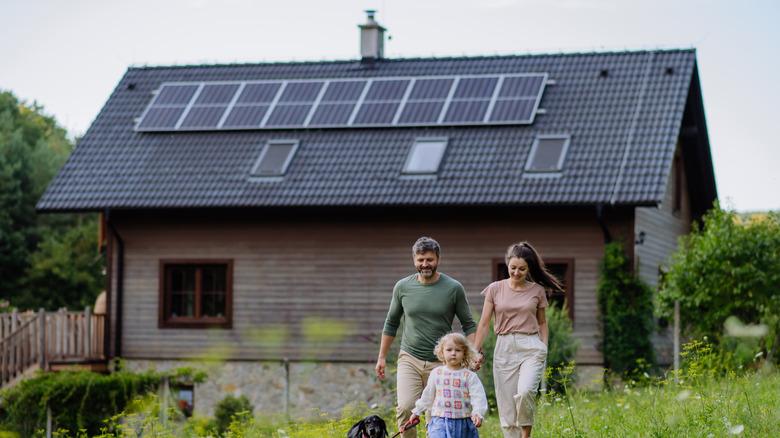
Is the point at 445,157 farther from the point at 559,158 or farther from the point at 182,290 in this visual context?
the point at 182,290

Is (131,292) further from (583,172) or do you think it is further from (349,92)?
(583,172)

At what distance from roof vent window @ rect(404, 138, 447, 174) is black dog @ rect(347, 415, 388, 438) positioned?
14.4m

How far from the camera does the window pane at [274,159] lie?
2447cm

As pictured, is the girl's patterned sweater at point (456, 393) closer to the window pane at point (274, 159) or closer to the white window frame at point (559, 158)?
the white window frame at point (559, 158)

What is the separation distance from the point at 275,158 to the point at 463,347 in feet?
52.4

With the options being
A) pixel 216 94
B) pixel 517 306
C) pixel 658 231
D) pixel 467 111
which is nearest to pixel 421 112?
pixel 467 111

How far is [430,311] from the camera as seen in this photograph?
32.8 feet

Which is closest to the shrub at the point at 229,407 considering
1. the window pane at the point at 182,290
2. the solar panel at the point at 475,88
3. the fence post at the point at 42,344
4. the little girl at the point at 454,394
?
the window pane at the point at 182,290

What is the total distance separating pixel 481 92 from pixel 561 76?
5.25 ft

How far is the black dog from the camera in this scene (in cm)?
918

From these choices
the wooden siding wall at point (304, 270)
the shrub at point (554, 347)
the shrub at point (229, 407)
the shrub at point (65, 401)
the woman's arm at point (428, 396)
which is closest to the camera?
the woman's arm at point (428, 396)

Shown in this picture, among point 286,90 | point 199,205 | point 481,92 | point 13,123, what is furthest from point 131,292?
point 13,123

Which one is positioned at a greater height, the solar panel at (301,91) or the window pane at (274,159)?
the solar panel at (301,91)

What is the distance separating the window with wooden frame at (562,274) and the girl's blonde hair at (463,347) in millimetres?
13309
